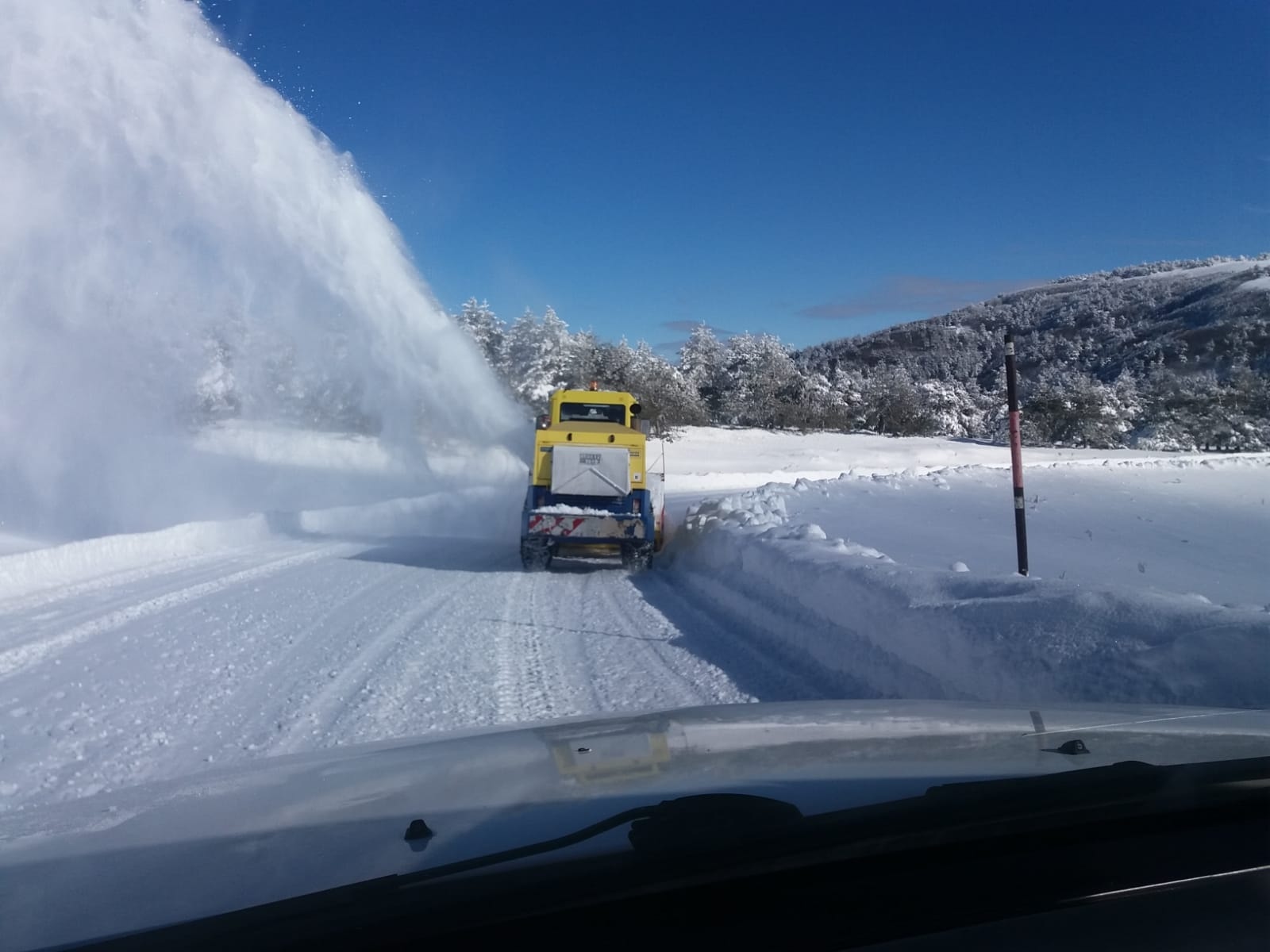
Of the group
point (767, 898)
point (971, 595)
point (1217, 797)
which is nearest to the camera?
point (767, 898)

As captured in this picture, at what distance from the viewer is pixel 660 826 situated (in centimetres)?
243

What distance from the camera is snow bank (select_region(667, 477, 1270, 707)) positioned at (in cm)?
523

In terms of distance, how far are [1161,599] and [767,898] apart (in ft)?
17.2

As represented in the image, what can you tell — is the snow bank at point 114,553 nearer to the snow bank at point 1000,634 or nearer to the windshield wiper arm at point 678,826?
the snow bank at point 1000,634

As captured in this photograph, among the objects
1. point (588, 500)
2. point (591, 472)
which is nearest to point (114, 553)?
point (588, 500)

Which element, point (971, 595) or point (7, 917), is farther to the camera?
point (971, 595)

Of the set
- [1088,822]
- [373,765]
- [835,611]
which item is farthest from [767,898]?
[835,611]

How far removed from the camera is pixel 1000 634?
21.2 feet

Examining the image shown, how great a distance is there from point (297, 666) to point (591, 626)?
3.09 metres

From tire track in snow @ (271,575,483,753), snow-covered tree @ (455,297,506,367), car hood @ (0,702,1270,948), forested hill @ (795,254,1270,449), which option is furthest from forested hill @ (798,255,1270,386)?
car hood @ (0,702,1270,948)

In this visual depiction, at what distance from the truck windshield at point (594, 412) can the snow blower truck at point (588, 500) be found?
113cm

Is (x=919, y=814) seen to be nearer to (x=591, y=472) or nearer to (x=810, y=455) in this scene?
(x=591, y=472)

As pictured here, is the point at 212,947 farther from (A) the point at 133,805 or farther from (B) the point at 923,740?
(B) the point at 923,740

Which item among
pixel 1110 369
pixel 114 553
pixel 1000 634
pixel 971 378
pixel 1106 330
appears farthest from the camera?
pixel 971 378
